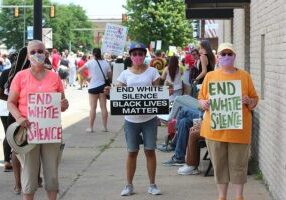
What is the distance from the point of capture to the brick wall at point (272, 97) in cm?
640

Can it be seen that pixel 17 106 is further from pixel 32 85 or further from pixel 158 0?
pixel 158 0

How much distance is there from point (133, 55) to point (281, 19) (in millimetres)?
1708

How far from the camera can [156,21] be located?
171ft

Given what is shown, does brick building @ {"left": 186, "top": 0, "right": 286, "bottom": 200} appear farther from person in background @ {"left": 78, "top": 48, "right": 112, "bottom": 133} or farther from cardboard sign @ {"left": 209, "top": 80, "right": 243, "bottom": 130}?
person in background @ {"left": 78, "top": 48, "right": 112, "bottom": 133}

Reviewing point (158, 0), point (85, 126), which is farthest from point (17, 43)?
point (85, 126)

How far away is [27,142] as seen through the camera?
5961mm

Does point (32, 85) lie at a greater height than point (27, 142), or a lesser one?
greater

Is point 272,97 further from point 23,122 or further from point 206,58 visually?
point 206,58

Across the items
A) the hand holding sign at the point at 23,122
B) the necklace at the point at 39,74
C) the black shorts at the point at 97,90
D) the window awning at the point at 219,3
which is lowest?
the hand holding sign at the point at 23,122

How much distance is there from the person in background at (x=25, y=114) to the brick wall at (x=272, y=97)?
7.27 ft

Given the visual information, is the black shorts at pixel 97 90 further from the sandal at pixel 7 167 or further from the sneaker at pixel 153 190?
the sneaker at pixel 153 190

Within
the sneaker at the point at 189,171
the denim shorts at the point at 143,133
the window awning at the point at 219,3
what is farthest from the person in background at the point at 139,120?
the window awning at the point at 219,3

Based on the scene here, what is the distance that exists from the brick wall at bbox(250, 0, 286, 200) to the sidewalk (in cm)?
44

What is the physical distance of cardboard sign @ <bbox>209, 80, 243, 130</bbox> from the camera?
6102 millimetres
